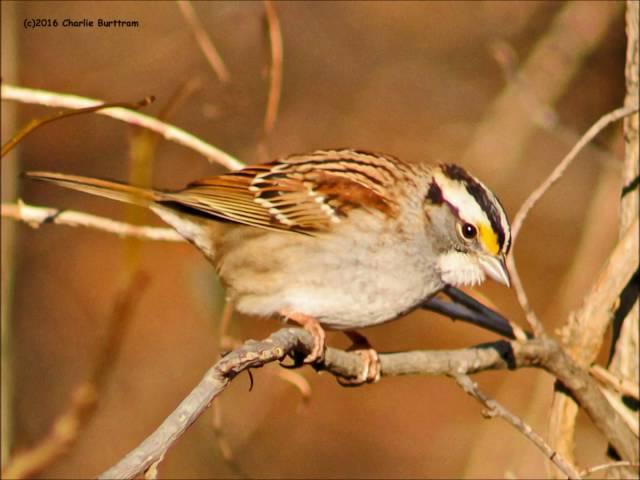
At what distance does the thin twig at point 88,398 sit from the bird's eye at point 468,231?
4.11ft

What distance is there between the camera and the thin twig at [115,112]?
3604mm

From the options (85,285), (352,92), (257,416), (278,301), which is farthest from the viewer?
(352,92)

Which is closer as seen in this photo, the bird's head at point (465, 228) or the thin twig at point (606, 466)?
the thin twig at point (606, 466)

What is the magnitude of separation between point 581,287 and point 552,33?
1515 mm

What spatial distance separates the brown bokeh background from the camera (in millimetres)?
6621

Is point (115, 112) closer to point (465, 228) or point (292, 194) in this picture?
point (292, 194)

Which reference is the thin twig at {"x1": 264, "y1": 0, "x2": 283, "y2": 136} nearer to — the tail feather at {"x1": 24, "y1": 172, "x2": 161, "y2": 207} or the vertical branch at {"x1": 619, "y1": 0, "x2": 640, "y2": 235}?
the tail feather at {"x1": 24, "y1": 172, "x2": 161, "y2": 207}

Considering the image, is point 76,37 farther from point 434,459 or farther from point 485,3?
point 434,459

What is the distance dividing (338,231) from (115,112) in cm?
94

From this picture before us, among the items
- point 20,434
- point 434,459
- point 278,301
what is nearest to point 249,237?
point 278,301

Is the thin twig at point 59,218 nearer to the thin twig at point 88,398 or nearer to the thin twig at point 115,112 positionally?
the thin twig at point 115,112

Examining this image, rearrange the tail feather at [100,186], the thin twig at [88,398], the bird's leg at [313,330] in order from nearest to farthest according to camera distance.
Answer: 1. the thin twig at [88,398]
2. the bird's leg at [313,330]
3. the tail feather at [100,186]

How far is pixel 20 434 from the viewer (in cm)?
536

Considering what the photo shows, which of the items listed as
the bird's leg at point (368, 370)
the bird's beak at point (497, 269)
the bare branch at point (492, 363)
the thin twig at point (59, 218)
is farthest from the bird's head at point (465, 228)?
the thin twig at point (59, 218)
